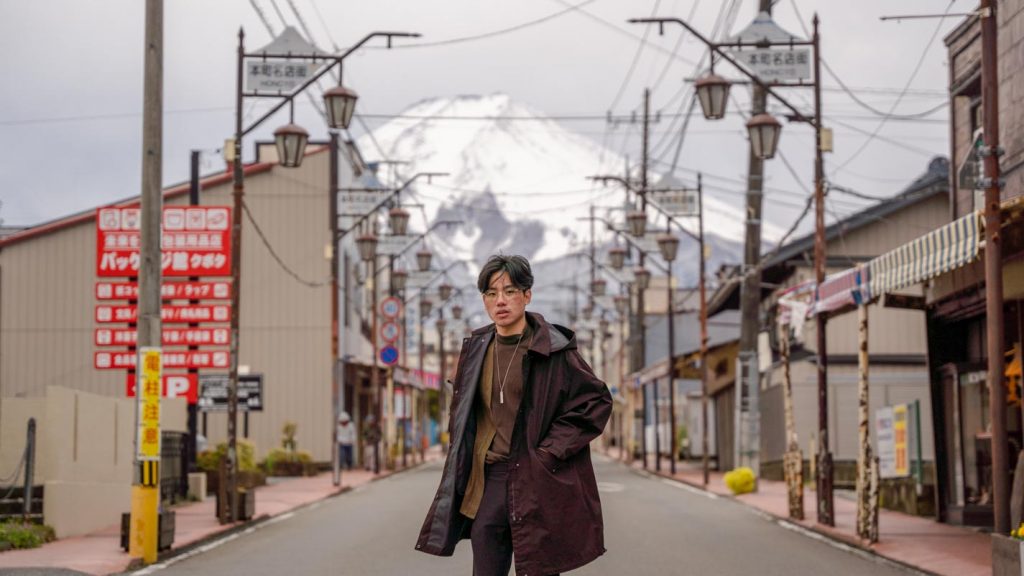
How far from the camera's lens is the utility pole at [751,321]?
3014 centimetres

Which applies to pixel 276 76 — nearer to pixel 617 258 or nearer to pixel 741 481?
pixel 741 481

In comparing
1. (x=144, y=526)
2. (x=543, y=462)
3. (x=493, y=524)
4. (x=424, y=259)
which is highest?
(x=424, y=259)

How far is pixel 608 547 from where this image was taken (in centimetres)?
1554

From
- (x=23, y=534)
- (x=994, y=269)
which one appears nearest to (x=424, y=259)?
(x=23, y=534)

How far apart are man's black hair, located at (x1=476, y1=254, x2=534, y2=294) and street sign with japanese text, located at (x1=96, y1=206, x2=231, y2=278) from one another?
20.3 m

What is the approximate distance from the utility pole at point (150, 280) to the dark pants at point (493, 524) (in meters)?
9.16

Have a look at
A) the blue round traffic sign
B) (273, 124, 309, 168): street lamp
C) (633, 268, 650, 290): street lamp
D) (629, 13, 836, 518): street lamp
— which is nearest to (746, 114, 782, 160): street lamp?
(629, 13, 836, 518): street lamp

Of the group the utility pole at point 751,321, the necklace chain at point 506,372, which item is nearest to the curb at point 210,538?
the necklace chain at point 506,372

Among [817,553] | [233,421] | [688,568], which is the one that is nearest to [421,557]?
[688,568]

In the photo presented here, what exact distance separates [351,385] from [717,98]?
1364 inches

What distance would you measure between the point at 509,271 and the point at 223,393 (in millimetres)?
29721

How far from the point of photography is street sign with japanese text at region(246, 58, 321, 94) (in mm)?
19859

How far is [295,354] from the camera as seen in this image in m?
43.5

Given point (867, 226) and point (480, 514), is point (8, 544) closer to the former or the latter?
point (480, 514)
